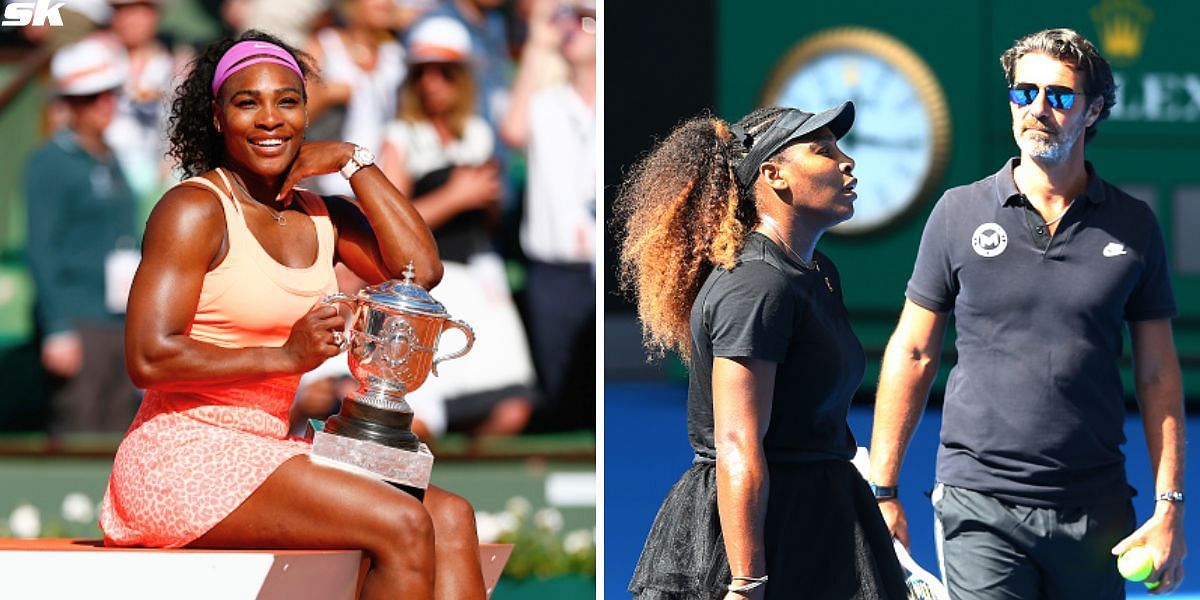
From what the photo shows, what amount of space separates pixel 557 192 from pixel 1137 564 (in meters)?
3.28

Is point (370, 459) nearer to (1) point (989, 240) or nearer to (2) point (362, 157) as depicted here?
(2) point (362, 157)

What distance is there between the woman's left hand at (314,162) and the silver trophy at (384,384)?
0.91 ft

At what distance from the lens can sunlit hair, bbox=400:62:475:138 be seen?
6621 mm

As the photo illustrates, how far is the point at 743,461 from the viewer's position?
313 cm

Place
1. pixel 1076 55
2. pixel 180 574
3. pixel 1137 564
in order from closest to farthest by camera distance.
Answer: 1. pixel 180 574
2. pixel 1137 564
3. pixel 1076 55

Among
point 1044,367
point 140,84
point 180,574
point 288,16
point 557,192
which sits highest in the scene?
point 288,16

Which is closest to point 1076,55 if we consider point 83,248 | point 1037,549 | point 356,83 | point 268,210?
point 1037,549

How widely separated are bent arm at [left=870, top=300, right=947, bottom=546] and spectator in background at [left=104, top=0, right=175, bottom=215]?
11.3 ft

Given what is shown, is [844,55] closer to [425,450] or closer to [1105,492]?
[1105,492]

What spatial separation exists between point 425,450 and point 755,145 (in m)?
0.82

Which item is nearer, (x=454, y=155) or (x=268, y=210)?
(x=268, y=210)

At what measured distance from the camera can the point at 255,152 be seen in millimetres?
3334

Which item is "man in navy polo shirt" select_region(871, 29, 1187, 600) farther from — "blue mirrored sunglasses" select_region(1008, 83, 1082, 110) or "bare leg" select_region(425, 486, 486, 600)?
"bare leg" select_region(425, 486, 486, 600)

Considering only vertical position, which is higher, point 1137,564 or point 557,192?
point 557,192
